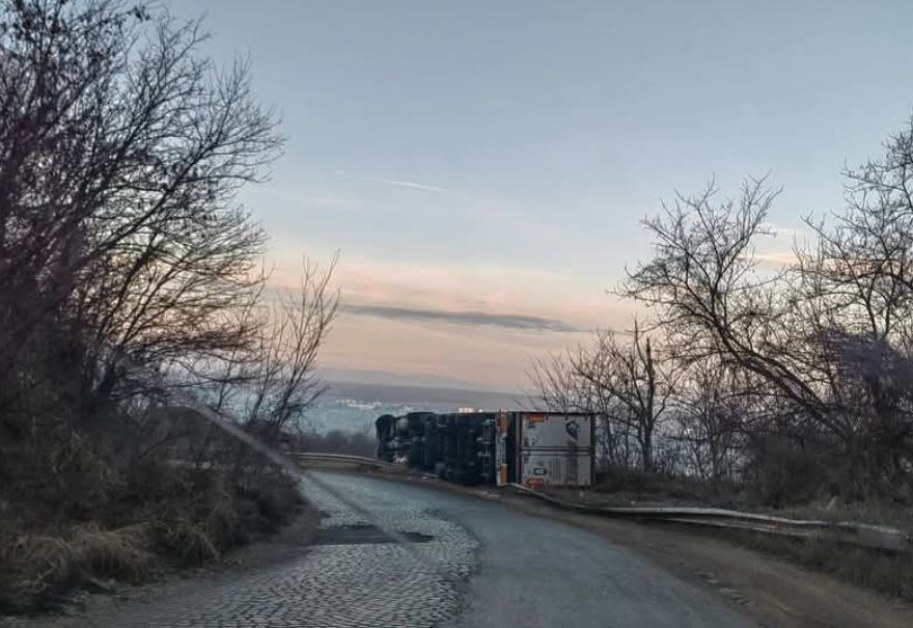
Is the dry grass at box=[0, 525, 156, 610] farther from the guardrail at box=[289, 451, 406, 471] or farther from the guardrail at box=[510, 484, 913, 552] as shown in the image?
the guardrail at box=[289, 451, 406, 471]

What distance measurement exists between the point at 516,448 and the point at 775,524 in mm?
16932

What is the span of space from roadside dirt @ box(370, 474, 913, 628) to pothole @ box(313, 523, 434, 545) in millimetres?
3823

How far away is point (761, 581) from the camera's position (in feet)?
44.5

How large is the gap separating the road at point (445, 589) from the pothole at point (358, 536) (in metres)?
0.03

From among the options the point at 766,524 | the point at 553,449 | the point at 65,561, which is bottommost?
the point at 65,561

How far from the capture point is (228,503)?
16.0 meters

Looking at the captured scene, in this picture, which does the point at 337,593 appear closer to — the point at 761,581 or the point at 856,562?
the point at 761,581

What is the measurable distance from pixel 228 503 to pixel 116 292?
409 centimetres

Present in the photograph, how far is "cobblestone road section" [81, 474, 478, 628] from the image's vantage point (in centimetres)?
981

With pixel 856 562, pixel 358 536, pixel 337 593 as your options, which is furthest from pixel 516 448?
pixel 337 593

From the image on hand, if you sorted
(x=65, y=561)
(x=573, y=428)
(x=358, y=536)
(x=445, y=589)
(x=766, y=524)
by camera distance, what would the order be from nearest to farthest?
(x=65, y=561) < (x=445, y=589) < (x=766, y=524) < (x=358, y=536) < (x=573, y=428)

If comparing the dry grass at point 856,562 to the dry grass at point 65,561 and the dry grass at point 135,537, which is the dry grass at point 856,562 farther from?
the dry grass at point 65,561

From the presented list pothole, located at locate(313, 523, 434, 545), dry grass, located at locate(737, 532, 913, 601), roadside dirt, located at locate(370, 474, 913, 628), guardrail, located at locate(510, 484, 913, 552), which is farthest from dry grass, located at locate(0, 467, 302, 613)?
dry grass, located at locate(737, 532, 913, 601)

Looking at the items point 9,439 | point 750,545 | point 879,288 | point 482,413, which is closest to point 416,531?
point 750,545
